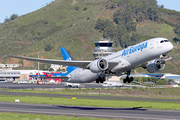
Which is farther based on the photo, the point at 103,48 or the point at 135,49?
the point at 103,48

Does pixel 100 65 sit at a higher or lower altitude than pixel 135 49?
lower

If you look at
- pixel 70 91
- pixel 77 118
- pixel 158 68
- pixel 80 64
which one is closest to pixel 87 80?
pixel 80 64

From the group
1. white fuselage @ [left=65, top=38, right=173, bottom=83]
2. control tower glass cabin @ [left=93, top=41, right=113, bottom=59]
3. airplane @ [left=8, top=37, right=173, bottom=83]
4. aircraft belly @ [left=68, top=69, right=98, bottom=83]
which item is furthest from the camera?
control tower glass cabin @ [left=93, top=41, right=113, bottom=59]

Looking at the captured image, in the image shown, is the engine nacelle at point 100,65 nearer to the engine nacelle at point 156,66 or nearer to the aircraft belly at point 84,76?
the engine nacelle at point 156,66

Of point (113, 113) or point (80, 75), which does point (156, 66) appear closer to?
point (113, 113)

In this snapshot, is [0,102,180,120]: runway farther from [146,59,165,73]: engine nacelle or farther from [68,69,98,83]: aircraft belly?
[68,69,98,83]: aircraft belly

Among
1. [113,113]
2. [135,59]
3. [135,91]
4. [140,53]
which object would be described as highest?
[140,53]

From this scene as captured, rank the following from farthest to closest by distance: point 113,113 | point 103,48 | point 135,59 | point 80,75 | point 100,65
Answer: point 103,48 < point 80,75 < point 100,65 < point 135,59 < point 113,113

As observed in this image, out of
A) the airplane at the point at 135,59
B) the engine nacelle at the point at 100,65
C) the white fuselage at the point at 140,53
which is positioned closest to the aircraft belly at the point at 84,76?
the airplane at the point at 135,59

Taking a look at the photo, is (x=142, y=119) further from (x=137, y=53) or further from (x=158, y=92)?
(x=158, y=92)

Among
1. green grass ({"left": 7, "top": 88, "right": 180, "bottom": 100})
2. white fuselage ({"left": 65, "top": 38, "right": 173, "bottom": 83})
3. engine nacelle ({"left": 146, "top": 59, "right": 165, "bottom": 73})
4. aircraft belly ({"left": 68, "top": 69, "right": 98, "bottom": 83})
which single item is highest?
white fuselage ({"left": 65, "top": 38, "right": 173, "bottom": 83})

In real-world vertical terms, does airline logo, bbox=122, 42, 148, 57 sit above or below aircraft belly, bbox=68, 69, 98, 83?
above

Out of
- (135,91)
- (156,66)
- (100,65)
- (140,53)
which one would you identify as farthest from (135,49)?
(135,91)

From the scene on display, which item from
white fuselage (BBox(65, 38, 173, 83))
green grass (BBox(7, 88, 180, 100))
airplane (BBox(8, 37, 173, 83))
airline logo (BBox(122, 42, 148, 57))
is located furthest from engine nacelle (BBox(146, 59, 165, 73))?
green grass (BBox(7, 88, 180, 100))
